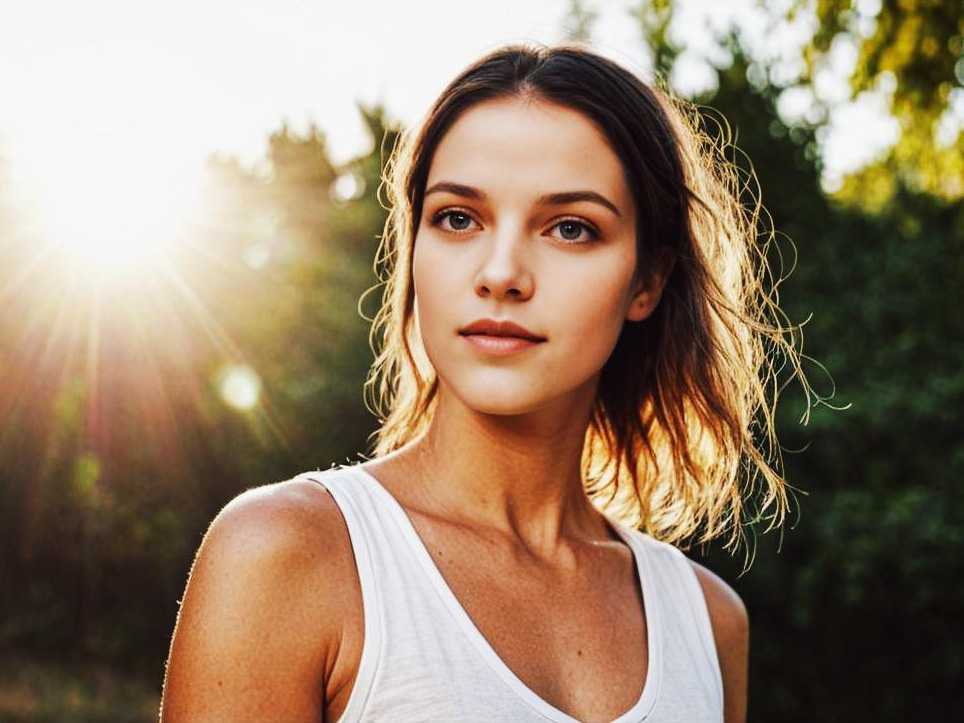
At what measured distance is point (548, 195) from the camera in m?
2.10

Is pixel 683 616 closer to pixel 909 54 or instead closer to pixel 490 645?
pixel 490 645

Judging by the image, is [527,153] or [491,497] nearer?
[527,153]

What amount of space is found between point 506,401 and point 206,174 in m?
9.76

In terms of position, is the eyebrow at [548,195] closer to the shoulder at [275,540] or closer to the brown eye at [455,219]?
the brown eye at [455,219]

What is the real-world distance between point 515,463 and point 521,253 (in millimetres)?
462

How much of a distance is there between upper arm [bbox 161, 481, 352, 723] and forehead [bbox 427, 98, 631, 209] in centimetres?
74

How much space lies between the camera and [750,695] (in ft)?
29.9

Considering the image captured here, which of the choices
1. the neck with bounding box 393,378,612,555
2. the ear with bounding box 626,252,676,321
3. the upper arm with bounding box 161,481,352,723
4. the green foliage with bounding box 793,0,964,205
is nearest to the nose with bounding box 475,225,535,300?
the neck with bounding box 393,378,612,555

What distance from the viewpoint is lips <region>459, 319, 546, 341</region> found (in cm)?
206

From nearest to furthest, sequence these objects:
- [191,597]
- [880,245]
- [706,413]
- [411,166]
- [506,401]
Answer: [191,597] < [506,401] < [411,166] < [706,413] < [880,245]

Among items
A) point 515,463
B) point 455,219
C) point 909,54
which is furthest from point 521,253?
point 909,54

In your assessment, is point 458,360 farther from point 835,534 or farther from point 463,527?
point 835,534

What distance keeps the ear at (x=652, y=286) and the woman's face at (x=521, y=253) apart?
0.22m

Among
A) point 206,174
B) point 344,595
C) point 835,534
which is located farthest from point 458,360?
point 206,174
